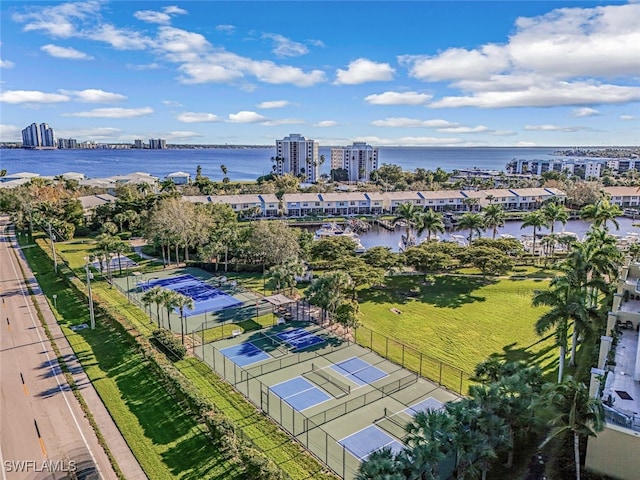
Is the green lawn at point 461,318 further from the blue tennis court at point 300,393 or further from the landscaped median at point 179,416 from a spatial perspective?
the landscaped median at point 179,416

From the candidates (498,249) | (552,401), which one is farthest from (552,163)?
(552,401)

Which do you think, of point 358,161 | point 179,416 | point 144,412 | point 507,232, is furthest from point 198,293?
point 358,161

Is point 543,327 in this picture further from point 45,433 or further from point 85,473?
point 45,433

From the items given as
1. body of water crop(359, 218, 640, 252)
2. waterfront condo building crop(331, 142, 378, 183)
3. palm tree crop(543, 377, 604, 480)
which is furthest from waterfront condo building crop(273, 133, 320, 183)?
palm tree crop(543, 377, 604, 480)

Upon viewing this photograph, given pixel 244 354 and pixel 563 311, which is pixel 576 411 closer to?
pixel 563 311

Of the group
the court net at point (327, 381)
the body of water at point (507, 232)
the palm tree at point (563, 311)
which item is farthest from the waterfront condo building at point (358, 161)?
the court net at point (327, 381)
